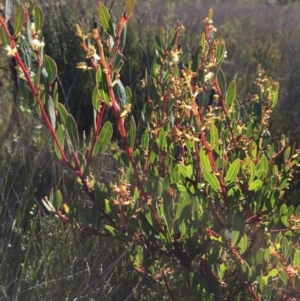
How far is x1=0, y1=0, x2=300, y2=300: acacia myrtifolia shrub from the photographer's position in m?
1.92

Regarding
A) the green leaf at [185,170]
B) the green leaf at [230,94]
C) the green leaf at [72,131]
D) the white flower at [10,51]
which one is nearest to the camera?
the white flower at [10,51]

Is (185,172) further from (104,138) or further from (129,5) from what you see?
(129,5)

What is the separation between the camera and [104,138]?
2.03 metres

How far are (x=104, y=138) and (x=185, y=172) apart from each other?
0.89ft

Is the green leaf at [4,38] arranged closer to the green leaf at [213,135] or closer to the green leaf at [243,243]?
the green leaf at [213,135]

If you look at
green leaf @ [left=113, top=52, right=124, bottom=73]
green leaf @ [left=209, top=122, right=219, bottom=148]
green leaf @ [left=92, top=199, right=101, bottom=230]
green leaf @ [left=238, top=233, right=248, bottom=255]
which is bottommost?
green leaf @ [left=92, top=199, right=101, bottom=230]

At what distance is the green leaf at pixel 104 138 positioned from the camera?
2.01m

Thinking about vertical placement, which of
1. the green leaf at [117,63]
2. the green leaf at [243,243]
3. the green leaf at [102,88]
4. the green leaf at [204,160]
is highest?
the green leaf at [117,63]

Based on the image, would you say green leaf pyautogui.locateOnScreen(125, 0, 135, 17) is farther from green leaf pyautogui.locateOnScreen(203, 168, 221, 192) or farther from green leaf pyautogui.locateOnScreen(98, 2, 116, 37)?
green leaf pyautogui.locateOnScreen(203, 168, 221, 192)

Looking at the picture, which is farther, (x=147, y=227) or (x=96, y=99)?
(x=147, y=227)

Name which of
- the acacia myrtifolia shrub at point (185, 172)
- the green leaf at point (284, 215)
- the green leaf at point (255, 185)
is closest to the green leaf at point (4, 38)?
the acacia myrtifolia shrub at point (185, 172)

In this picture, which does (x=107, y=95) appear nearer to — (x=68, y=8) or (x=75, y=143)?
(x=75, y=143)

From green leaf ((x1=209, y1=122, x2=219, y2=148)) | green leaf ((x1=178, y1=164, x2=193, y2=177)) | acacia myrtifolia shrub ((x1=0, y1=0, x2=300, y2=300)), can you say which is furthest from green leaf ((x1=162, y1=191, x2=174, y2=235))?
green leaf ((x1=209, y1=122, x2=219, y2=148))

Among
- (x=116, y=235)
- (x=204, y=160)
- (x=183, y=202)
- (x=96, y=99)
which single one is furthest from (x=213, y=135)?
(x=116, y=235)
